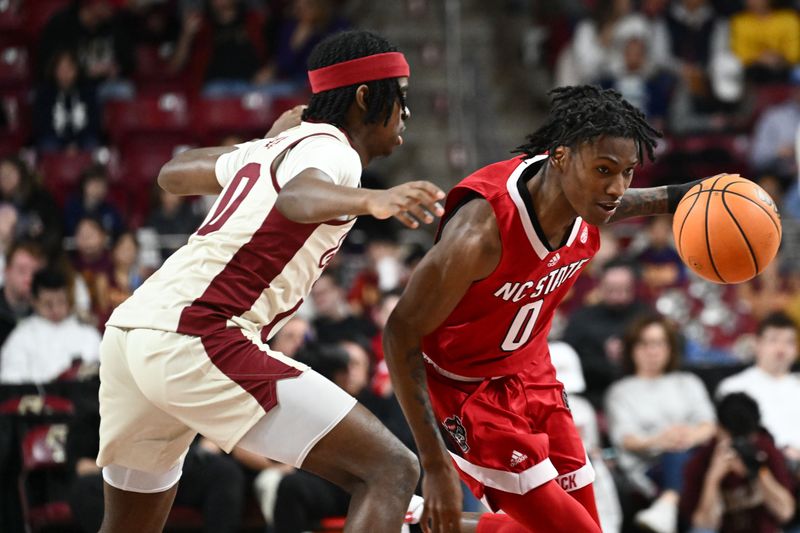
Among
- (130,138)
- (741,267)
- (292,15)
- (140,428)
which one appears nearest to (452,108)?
(292,15)

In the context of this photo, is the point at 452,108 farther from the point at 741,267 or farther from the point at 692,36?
the point at 741,267

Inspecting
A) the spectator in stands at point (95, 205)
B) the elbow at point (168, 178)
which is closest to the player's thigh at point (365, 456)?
the elbow at point (168, 178)

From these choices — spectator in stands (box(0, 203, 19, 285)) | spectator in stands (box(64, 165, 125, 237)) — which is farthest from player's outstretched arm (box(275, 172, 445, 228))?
spectator in stands (box(64, 165, 125, 237))

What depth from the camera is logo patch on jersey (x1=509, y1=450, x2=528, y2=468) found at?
468 centimetres

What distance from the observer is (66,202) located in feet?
36.8

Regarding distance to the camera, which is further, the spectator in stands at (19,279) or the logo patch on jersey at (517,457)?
the spectator in stands at (19,279)

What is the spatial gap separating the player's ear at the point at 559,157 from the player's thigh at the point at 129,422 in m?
1.59

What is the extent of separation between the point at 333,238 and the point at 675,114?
8515 millimetres

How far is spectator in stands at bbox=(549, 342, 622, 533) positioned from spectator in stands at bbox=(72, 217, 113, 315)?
3.80 meters

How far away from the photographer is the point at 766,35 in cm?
1245

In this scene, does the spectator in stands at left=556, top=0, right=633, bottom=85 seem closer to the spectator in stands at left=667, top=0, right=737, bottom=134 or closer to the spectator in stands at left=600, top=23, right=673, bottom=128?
the spectator in stands at left=600, top=23, right=673, bottom=128

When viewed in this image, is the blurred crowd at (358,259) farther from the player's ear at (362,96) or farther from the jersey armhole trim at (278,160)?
the jersey armhole trim at (278,160)

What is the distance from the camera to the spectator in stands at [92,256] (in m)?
9.47

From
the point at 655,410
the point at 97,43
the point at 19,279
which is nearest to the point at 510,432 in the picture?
the point at 655,410
